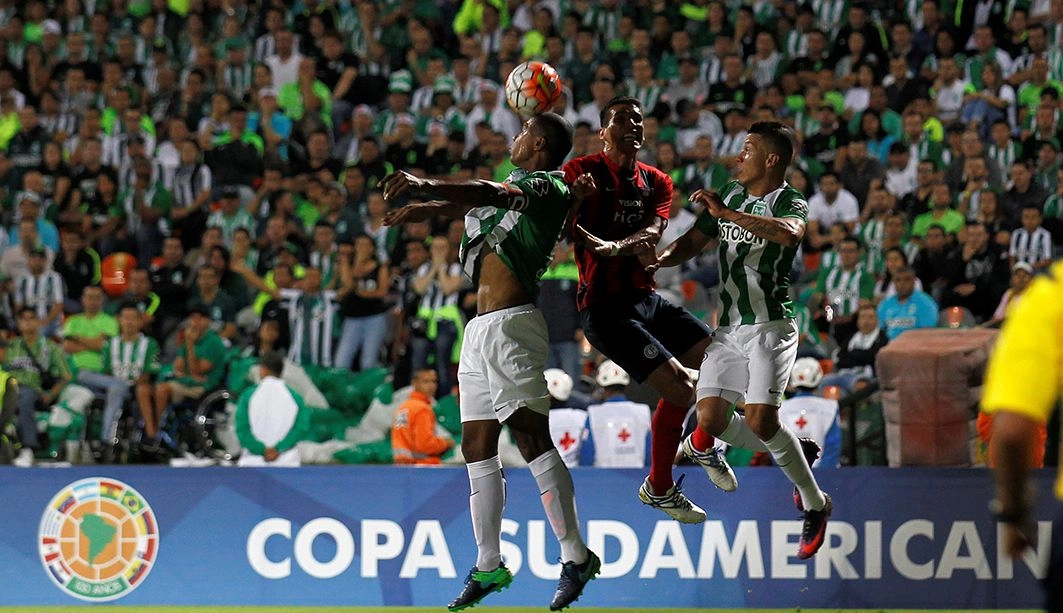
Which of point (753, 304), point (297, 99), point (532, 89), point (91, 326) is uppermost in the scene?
point (532, 89)

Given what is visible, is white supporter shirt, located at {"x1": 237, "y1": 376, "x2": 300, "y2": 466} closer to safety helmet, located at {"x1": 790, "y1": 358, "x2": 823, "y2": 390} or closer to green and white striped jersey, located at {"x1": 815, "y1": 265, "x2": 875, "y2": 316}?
safety helmet, located at {"x1": 790, "y1": 358, "x2": 823, "y2": 390}

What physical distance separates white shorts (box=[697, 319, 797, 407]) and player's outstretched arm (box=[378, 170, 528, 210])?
5.41 ft

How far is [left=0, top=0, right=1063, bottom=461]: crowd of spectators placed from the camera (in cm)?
1617

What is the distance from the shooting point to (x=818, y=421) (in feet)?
42.8

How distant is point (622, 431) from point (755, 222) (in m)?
4.76

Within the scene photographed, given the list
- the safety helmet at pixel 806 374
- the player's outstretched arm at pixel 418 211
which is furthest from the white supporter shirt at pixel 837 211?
the player's outstretched arm at pixel 418 211

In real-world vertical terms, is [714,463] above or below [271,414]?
above

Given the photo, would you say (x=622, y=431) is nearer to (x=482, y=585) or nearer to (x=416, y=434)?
(x=416, y=434)

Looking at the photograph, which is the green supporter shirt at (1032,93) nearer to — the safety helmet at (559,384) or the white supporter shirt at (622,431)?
the safety helmet at (559,384)

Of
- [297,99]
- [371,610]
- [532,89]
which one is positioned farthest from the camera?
[297,99]

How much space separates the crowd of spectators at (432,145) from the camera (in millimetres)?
16172

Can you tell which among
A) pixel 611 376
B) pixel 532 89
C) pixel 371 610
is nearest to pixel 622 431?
pixel 611 376

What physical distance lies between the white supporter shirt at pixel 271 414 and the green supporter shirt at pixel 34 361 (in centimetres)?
312

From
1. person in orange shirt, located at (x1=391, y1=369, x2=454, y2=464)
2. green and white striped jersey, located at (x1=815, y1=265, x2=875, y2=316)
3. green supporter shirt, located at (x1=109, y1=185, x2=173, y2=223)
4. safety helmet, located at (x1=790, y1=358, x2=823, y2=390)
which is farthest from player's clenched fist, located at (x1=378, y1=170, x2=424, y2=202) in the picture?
green supporter shirt, located at (x1=109, y1=185, x2=173, y2=223)
